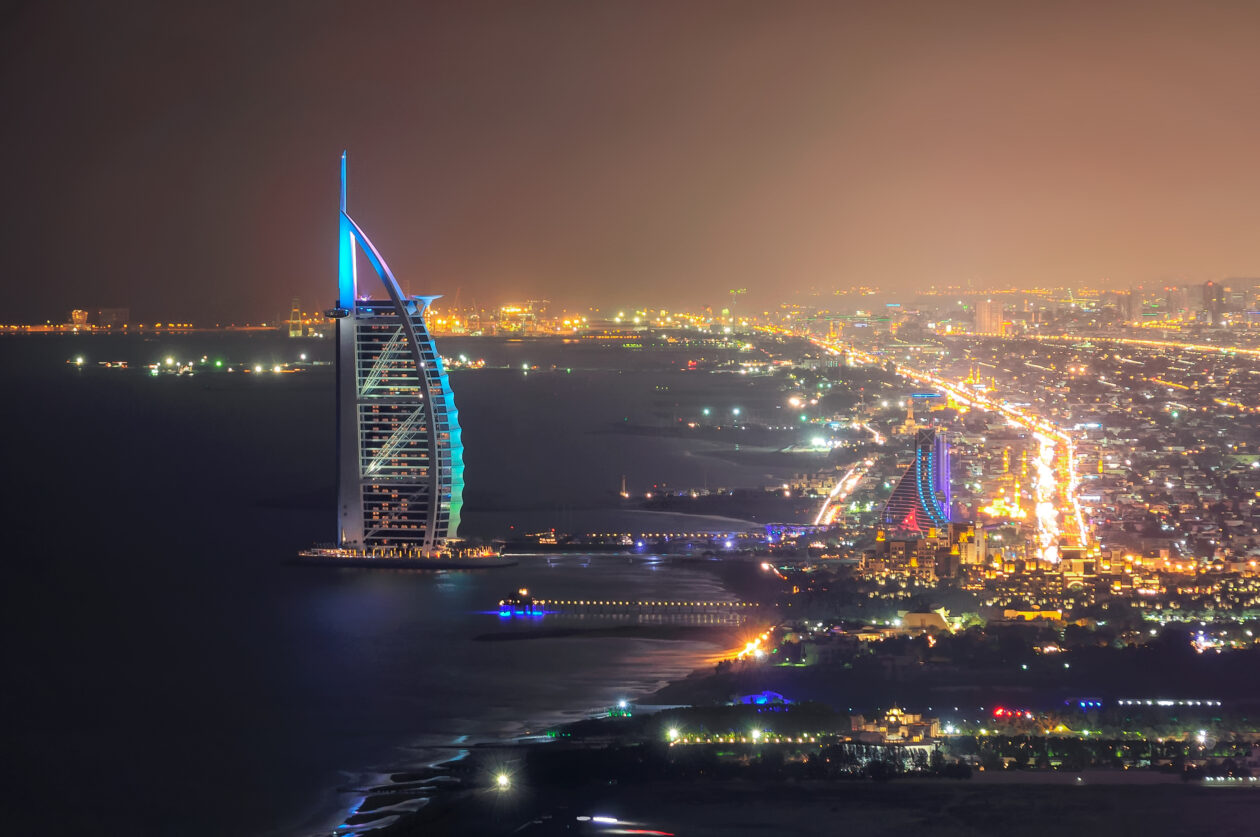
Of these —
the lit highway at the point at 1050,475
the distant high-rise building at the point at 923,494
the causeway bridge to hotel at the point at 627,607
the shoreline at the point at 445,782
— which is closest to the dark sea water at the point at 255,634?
the shoreline at the point at 445,782

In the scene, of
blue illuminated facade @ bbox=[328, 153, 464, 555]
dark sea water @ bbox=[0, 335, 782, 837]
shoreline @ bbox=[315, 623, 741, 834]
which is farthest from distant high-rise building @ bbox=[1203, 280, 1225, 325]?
shoreline @ bbox=[315, 623, 741, 834]

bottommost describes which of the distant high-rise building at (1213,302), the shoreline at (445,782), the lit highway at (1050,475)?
Result: the shoreline at (445,782)

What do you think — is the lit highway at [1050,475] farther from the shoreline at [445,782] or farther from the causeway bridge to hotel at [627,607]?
the shoreline at [445,782]

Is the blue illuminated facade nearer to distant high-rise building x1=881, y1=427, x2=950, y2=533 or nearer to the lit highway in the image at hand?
distant high-rise building x1=881, y1=427, x2=950, y2=533

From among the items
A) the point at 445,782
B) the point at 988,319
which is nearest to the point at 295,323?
the point at 988,319

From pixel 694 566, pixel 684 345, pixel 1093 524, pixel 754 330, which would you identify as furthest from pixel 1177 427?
pixel 754 330

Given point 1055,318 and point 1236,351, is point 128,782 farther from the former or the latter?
point 1055,318
